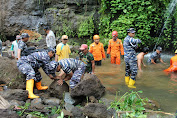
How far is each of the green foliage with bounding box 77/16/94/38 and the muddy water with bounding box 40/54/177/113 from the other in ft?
16.2

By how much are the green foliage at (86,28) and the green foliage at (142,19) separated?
3.34 feet

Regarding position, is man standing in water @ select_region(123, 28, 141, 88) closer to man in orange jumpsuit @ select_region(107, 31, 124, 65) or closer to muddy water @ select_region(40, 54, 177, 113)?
muddy water @ select_region(40, 54, 177, 113)

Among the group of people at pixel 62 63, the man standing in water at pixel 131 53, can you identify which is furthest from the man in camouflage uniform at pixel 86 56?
the man standing in water at pixel 131 53

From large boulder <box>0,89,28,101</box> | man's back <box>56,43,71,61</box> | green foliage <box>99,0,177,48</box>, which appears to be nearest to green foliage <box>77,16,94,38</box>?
green foliage <box>99,0,177,48</box>

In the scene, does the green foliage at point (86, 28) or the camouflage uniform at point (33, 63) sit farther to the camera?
the green foliage at point (86, 28)

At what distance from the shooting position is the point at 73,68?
4930mm

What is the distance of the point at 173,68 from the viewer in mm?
7699

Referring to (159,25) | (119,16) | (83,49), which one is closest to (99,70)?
(83,49)

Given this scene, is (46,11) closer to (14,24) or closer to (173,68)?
(14,24)

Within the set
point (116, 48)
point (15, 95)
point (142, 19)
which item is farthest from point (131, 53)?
point (142, 19)

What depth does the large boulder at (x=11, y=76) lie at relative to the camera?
5148 mm

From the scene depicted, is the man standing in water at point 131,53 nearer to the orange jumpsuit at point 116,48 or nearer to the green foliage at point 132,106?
the green foliage at point 132,106

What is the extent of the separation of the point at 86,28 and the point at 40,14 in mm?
3890

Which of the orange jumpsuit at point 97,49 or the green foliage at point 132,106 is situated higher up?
the orange jumpsuit at point 97,49
